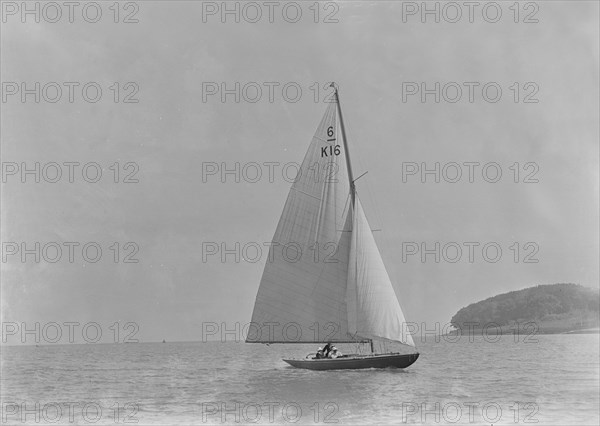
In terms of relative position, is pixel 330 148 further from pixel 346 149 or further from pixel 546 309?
pixel 546 309

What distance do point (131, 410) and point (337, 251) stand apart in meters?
15.3

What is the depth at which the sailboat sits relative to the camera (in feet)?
151

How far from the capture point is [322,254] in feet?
152

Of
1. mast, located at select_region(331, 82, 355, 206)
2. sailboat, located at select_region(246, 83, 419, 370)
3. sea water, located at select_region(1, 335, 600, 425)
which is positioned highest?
mast, located at select_region(331, 82, 355, 206)

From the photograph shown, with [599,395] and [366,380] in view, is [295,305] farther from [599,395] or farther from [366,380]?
[599,395]

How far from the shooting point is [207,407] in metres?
35.8

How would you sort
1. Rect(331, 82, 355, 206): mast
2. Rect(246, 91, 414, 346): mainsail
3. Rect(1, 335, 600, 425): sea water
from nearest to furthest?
Rect(1, 335, 600, 425): sea water
Rect(331, 82, 355, 206): mast
Rect(246, 91, 414, 346): mainsail

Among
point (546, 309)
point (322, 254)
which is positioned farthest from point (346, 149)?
point (546, 309)

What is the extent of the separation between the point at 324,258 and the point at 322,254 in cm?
24

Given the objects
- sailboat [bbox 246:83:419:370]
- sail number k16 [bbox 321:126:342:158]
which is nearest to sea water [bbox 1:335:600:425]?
sailboat [bbox 246:83:419:370]

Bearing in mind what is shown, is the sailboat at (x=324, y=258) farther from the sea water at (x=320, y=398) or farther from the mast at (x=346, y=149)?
the sea water at (x=320, y=398)

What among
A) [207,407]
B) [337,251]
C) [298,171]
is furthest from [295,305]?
[207,407]

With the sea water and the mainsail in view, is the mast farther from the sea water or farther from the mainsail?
the sea water

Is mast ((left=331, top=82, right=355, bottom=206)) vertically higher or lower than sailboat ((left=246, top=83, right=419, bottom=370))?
higher
